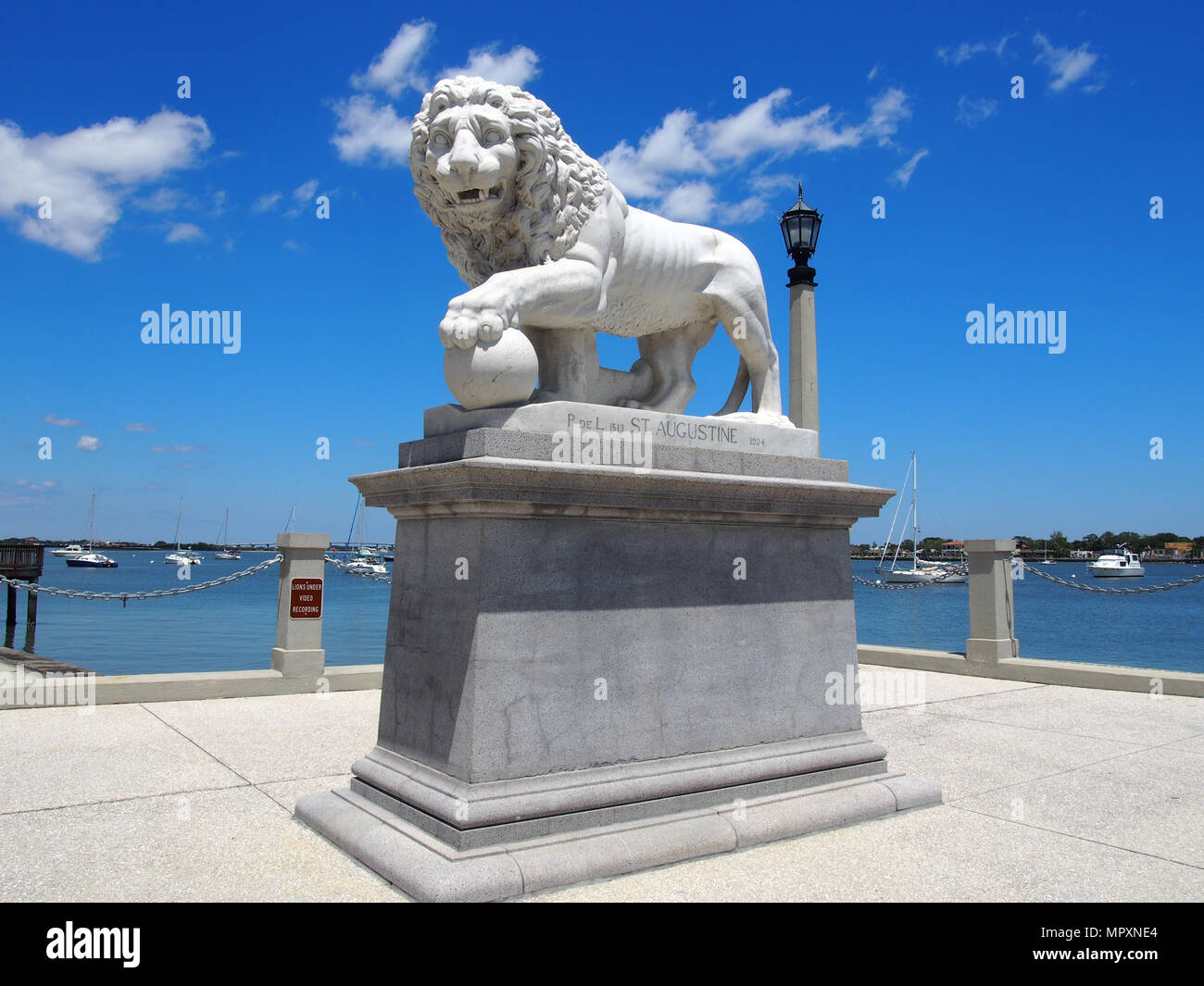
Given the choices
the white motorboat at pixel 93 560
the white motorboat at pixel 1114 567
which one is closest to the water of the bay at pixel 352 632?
the white motorboat at pixel 1114 567

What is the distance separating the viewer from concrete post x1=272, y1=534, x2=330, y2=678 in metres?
9.09

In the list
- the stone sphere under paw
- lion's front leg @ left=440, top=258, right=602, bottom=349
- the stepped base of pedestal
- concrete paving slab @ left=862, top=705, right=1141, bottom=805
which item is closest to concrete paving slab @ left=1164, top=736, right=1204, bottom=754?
concrete paving slab @ left=862, top=705, right=1141, bottom=805

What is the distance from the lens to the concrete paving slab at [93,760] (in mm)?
5234

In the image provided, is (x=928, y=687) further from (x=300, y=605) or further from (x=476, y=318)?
(x=476, y=318)

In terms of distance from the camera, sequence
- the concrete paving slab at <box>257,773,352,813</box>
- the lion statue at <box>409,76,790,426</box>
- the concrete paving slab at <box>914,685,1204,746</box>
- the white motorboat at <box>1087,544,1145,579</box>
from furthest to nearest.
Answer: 1. the white motorboat at <box>1087,544,1145,579</box>
2. the concrete paving slab at <box>914,685,1204,746</box>
3. the concrete paving slab at <box>257,773,352,813</box>
4. the lion statue at <box>409,76,790,426</box>

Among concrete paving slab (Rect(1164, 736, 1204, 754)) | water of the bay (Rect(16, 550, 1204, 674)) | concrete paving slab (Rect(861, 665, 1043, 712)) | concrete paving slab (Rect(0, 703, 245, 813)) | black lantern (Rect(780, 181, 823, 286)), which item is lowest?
water of the bay (Rect(16, 550, 1204, 674))

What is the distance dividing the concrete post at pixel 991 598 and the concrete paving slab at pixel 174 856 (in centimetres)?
850

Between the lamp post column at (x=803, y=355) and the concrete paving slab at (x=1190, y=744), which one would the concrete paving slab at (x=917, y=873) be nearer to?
the concrete paving slab at (x=1190, y=744)

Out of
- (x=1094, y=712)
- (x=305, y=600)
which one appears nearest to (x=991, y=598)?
(x=1094, y=712)

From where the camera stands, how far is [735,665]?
4.78 m

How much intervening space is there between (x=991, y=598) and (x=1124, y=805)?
570 cm

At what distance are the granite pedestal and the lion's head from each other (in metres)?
0.99

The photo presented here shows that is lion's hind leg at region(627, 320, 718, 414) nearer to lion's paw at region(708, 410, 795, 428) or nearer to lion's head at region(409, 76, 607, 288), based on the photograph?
lion's paw at region(708, 410, 795, 428)
